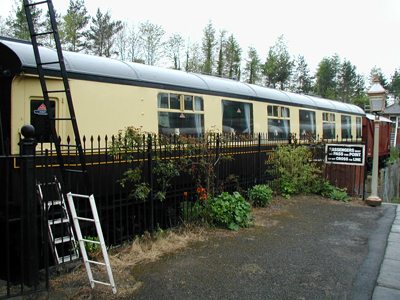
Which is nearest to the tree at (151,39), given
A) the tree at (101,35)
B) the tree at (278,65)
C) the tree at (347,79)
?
the tree at (101,35)

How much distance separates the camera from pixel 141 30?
3369 centimetres

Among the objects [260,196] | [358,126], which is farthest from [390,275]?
[358,126]

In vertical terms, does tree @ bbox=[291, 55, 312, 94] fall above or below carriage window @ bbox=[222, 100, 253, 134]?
above

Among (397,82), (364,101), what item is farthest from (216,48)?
(397,82)

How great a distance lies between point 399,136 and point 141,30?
35487 millimetres

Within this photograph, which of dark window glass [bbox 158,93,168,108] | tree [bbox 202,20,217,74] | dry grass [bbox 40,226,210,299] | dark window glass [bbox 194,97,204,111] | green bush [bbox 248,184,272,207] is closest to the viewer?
dry grass [bbox 40,226,210,299]

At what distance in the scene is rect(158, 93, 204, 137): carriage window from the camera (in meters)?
6.64

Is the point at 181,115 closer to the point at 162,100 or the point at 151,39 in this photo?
the point at 162,100

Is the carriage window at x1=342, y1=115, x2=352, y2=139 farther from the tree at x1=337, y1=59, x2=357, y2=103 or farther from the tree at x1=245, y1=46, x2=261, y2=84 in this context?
the tree at x1=337, y1=59, x2=357, y2=103

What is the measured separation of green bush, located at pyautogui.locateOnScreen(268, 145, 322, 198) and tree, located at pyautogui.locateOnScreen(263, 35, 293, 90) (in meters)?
42.6

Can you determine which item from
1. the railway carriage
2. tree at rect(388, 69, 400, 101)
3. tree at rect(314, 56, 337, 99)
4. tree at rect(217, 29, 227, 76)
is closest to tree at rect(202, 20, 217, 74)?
tree at rect(217, 29, 227, 76)

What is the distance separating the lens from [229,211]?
19.4 ft

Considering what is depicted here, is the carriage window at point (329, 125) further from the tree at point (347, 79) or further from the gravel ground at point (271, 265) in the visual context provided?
the tree at point (347, 79)

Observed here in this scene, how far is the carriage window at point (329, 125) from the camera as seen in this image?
1358 cm
